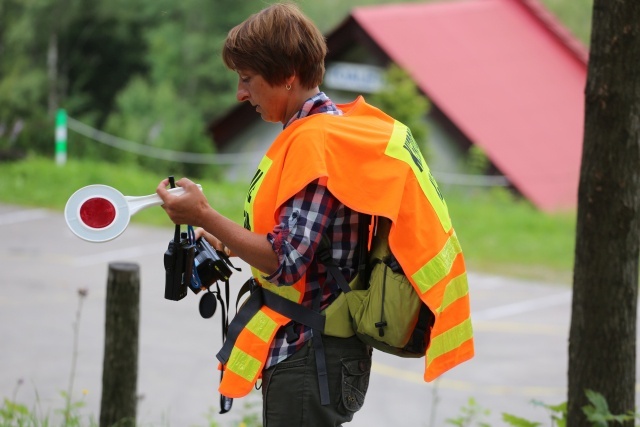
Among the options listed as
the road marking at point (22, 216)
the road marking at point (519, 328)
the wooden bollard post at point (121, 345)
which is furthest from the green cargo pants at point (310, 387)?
the road marking at point (22, 216)

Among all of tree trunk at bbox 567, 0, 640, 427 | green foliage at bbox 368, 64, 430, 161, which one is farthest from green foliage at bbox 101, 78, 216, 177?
tree trunk at bbox 567, 0, 640, 427

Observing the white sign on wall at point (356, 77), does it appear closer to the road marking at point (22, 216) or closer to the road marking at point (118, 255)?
the road marking at point (22, 216)

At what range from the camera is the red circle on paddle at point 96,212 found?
3221 millimetres

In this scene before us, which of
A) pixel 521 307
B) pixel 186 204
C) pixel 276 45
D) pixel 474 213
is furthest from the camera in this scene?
pixel 474 213

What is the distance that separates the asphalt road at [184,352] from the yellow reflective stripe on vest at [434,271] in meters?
3.72

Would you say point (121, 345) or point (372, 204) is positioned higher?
point (372, 204)

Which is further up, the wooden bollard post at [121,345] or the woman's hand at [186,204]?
the woman's hand at [186,204]

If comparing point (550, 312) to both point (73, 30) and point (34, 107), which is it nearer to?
point (34, 107)

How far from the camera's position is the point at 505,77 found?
23.8 meters

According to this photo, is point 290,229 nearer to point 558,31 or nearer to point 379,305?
point 379,305

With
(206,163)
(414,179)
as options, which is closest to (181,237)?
(414,179)

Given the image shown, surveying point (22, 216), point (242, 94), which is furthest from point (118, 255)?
point (242, 94)

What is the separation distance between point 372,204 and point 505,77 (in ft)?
69.1

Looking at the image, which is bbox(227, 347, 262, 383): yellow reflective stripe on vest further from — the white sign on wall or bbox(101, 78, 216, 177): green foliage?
bbox(101, 78, 216, 177): green foliage
